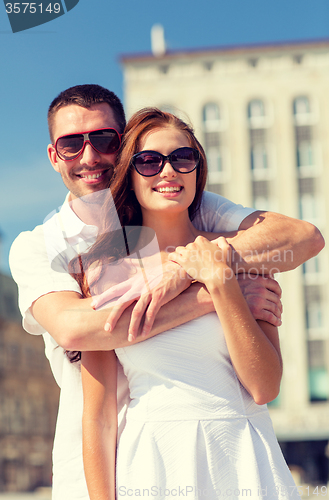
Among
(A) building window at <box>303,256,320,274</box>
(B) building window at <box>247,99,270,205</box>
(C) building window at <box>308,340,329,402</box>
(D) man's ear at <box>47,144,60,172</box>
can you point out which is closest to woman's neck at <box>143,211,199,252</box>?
(D) man's ear at <box>47,144,60,172</box>

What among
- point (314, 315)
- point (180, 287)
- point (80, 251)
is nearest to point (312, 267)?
point (314, 315)

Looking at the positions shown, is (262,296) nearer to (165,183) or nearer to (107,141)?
(165,183)

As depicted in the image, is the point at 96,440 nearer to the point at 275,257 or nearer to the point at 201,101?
the point at 275,257

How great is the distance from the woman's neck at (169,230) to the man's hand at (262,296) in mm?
318

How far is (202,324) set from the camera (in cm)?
213

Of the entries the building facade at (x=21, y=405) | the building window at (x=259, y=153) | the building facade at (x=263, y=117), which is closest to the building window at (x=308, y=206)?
the building facade at (x=263, y=117)

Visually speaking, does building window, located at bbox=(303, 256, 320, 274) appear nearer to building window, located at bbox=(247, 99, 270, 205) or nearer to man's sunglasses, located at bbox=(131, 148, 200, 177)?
building window, located at bbox=(247, 99, 270, 205)

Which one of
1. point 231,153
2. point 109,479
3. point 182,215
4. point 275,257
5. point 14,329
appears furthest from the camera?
point 14,329

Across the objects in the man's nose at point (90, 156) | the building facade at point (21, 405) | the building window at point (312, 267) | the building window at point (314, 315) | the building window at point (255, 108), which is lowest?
the building facade at point (21, 405)

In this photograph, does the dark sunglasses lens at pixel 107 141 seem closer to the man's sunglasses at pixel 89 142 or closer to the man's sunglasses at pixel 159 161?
the man's sunglasses at pixel 89 142

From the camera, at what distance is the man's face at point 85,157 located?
8.61 feet

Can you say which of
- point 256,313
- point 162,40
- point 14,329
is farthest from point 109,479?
point 14,329

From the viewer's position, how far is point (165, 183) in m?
2.24

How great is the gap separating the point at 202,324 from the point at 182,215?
0.51m
